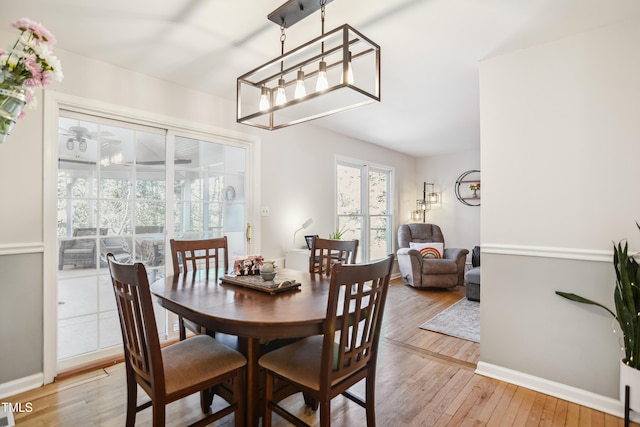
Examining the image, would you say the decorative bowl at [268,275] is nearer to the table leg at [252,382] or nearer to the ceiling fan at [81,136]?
the table leg at [252,382]

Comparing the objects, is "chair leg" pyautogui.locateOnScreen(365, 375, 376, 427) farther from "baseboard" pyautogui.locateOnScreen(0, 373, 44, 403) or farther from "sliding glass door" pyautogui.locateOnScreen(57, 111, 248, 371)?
"baseboard" pyautogui.locateOnScreen(0, 373, 44, 403)

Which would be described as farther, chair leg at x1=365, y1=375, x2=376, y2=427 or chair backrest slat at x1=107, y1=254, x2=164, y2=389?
chair leg at x1=365, y1=375, x2=376, y2=427

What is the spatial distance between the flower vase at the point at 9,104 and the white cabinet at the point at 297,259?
2.86m

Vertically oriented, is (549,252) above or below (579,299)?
above

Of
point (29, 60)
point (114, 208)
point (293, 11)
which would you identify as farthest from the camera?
point (114, 208)

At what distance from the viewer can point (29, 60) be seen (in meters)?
1.06

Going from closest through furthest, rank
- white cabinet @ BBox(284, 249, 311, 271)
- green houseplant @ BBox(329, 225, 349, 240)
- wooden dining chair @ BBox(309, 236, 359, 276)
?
wooden dining chair @ BBox(309, 236, 359, 276), white cabinet @ BBox(284, 249, 311, 271), green houseplant @ BBox(329, 225, 349, 240)

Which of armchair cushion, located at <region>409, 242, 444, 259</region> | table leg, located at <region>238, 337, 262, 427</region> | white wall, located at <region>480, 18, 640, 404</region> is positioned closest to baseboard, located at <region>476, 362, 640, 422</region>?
white wall, located at <region>480, 18, 640, 404</region>

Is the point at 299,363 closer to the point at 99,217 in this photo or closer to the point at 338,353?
the point at 338,353

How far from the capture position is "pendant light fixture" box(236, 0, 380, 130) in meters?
1.61

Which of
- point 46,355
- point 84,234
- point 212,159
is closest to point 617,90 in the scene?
point 212,159

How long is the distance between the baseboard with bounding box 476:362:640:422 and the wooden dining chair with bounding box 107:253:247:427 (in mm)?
1891

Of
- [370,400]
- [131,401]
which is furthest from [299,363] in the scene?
[131,401]

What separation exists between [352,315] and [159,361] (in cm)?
84
